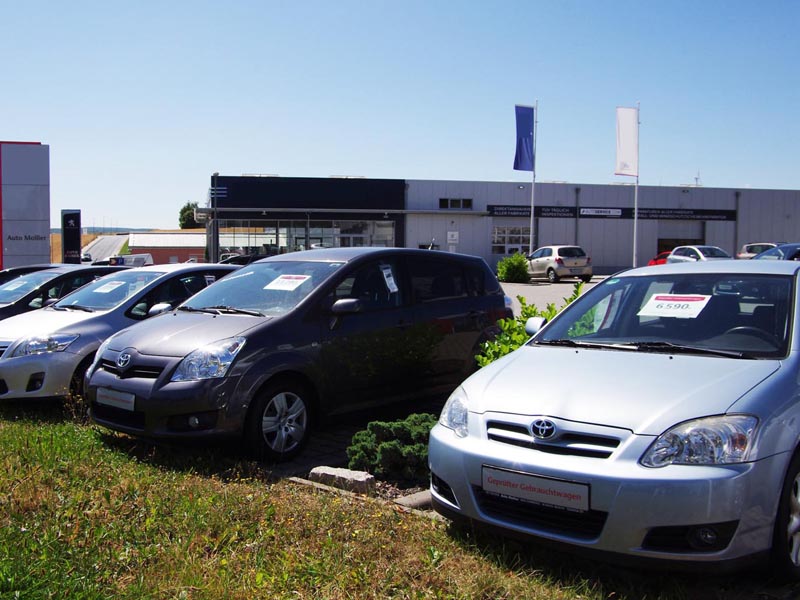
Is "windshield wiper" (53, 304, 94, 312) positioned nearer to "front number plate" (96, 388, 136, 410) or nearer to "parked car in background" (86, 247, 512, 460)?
"parked car in background" (86, 247, 512, 460)

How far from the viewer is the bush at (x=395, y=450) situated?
5.14 metres

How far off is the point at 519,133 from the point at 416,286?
32002 millimetres

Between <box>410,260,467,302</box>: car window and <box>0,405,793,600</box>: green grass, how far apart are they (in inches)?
103

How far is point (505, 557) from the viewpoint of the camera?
3.72m

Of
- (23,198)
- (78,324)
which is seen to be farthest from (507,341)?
(23,198)

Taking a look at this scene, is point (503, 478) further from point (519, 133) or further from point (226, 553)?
point (519, 133)

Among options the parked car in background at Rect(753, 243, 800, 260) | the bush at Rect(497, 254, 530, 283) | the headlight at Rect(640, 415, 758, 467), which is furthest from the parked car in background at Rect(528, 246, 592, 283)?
the headlight at Rect(640, 415, 758, 467)

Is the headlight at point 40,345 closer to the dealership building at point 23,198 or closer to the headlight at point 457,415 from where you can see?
the headlight at point 457,415

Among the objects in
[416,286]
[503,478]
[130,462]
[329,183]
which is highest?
[329,183]

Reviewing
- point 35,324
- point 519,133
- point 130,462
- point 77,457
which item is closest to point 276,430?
point 130,462

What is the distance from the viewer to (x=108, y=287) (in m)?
8.51

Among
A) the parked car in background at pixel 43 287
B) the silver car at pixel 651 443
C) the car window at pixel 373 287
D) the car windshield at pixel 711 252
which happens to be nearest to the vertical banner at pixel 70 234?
the parked car in background at pixel 43 287

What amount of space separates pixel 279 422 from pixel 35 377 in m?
2.95

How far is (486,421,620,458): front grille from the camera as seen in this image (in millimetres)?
3338
